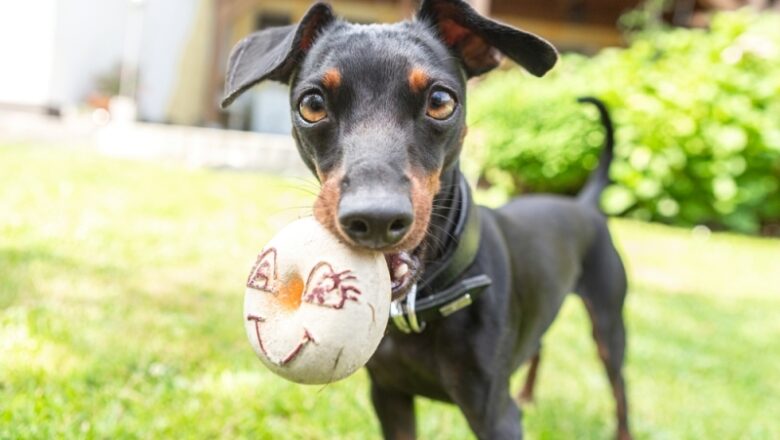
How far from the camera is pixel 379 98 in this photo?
2037 millimetres

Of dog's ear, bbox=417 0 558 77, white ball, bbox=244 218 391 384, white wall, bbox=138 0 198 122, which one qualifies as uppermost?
dog's ear, bbox=417 0 558 77

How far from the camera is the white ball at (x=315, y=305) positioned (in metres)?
1.70

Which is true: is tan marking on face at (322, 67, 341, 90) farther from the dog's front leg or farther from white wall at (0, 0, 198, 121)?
white wall at (0, 0, 198, 121)

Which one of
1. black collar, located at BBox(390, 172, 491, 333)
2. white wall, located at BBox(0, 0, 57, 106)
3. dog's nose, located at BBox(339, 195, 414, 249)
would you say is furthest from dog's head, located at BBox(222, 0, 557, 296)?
white wall, located at BBox(0, 0, 57, 106)

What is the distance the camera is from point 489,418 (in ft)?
7.49

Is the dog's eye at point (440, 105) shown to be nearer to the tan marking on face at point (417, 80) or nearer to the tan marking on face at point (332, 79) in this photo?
the tan marking on face at point (417, 80)

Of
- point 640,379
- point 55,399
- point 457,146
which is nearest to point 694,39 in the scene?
point 640,379

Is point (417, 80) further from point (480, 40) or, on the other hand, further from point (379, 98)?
point (480, 40)

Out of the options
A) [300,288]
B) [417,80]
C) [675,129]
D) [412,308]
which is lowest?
[675,129]

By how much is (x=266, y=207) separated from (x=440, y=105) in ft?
19.2

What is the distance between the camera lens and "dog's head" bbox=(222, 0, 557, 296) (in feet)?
5.77

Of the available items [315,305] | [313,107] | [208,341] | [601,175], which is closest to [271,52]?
[313,107]

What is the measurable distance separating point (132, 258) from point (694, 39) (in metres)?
7.97

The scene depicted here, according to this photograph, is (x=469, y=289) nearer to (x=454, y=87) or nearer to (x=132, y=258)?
(x=454, y=87)
